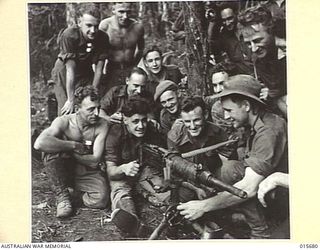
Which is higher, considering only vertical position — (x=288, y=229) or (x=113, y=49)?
(x=113, y=49)

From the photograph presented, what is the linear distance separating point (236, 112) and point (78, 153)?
30 centimetres

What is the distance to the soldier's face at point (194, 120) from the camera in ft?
3.78

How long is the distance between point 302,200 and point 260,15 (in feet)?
1.12

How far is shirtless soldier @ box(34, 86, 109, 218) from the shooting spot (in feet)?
3.79

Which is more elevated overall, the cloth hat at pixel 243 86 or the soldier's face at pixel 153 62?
the soldier's face at pixel 153 62

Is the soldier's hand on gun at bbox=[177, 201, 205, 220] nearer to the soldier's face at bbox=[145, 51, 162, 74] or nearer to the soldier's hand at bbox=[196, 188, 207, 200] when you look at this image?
the soldier's hand at bbox=[196, 188, 207, 200]

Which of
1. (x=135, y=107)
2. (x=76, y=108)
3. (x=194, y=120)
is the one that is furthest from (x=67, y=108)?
(x=194, y=120)

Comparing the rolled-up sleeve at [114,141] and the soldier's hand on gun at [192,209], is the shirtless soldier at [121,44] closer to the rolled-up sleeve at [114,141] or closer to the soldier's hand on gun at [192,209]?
the rolled-up sleeve at [114,141]

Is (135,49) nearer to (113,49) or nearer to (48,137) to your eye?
(113,49)

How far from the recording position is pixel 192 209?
1.16 meters

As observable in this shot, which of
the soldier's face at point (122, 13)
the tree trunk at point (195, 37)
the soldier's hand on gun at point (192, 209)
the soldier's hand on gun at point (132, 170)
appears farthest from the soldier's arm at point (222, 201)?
the soldier's face at point (122, 13)

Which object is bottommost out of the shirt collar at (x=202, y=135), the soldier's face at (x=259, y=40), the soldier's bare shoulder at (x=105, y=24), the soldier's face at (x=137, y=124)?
the shirt collar at (x=202, y=135)

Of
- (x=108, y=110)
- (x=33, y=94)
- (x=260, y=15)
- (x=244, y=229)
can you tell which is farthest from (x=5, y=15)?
(x=244, y=229)

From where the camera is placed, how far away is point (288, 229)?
3.77 ft
